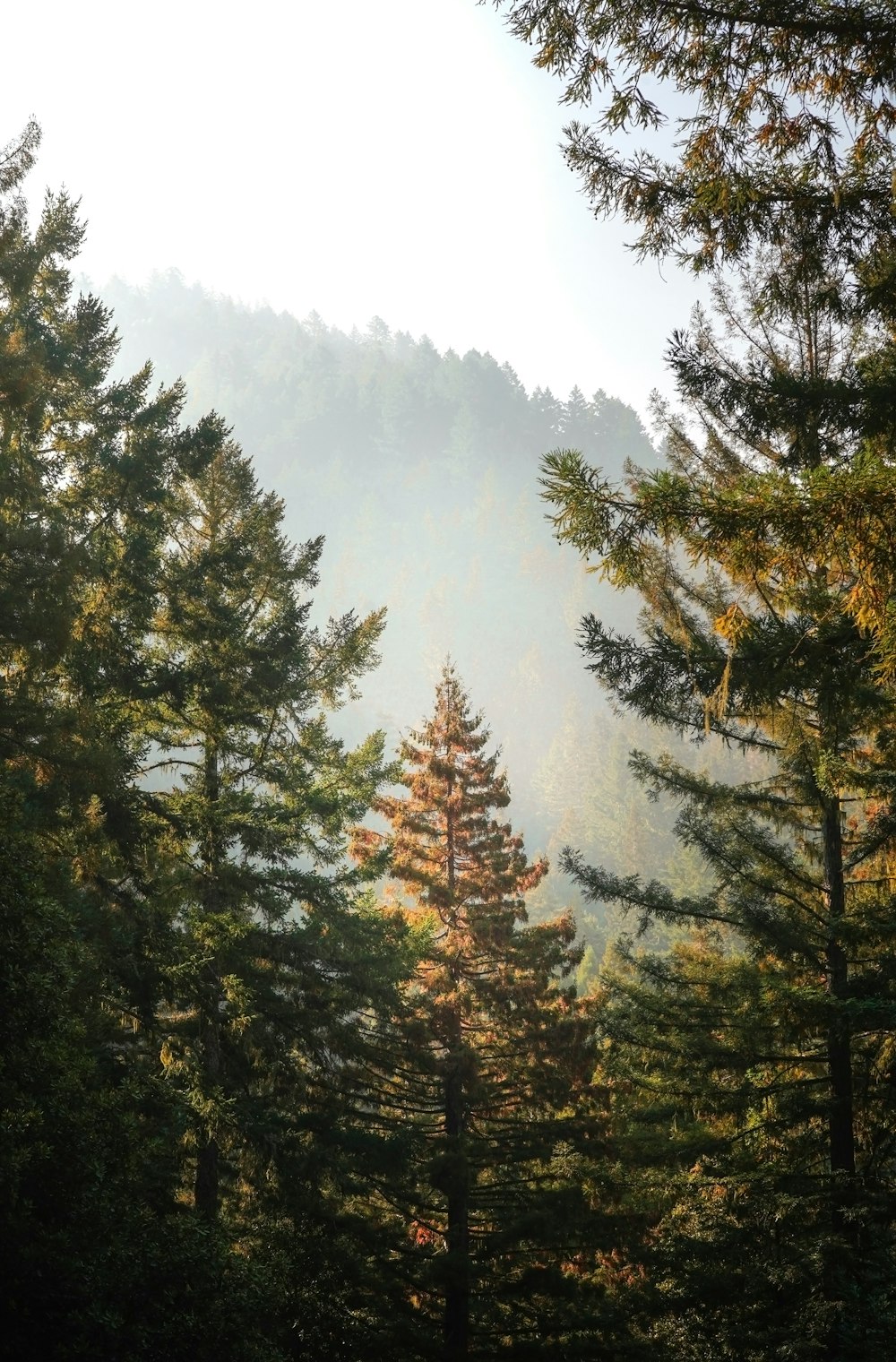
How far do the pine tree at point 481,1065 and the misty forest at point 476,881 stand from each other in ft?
0.32

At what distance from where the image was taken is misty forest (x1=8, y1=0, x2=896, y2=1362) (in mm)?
4656

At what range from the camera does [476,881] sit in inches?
597

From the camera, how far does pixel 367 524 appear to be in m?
172

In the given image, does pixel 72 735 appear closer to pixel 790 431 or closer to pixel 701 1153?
pixel 790 431

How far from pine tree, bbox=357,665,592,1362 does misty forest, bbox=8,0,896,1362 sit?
98 mm

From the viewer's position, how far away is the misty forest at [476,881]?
183 inches

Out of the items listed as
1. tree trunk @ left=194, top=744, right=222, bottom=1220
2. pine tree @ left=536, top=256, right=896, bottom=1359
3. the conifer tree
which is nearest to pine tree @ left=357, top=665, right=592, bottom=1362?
the conifer tree

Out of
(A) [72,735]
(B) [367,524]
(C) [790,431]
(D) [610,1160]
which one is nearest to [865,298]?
(C) [790,431]

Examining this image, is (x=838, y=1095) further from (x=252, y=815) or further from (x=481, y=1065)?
(x=252, y=815)

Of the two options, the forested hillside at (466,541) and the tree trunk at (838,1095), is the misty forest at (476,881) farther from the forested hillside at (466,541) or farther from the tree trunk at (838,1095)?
the forested hillside at (466,541)

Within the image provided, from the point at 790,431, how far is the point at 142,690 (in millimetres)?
7512

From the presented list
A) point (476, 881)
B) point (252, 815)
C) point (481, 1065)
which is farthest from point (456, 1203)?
point (252, 815)

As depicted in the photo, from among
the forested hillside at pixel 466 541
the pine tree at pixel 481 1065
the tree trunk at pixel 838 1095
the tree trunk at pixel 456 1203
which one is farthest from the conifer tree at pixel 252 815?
the forested hillside at pixel 466 541

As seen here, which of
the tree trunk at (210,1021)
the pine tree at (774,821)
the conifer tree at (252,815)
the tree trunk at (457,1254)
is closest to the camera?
the pine tree at (774,821)
